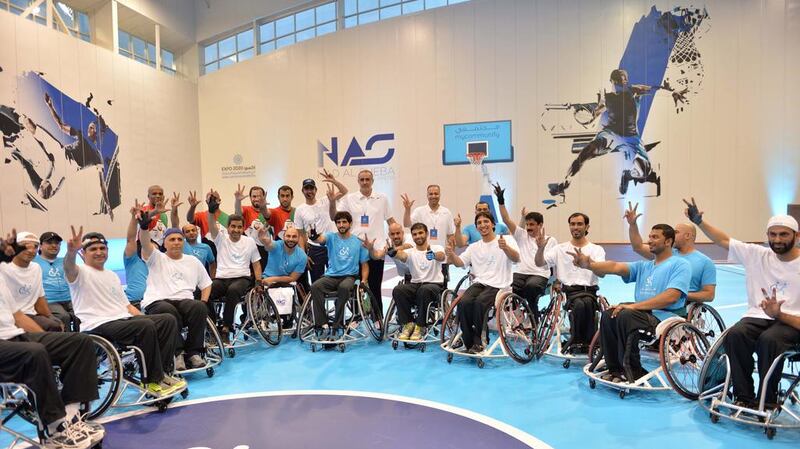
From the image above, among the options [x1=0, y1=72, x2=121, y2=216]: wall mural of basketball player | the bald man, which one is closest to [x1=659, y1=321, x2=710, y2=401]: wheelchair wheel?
the bald man

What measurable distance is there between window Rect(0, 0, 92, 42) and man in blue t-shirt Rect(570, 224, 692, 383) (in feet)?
39.8

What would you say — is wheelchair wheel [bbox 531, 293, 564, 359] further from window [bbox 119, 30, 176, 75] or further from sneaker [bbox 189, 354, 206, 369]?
window [bbox 119, 30, 176, 75]

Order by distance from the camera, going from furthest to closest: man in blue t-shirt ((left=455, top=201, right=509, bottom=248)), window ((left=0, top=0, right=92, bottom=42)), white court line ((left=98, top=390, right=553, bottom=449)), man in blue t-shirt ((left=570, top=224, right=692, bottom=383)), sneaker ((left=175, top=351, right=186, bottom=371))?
window ((left=0, top=0, right=92, bottom=42))
man in blue t-shirt ((left=455, top=201, right=509, bottom=248))
sneaker ((left=175, top=351, right=186, bottom=371))
man in blue t-shirt ((left=570, top=224, right=692, bottom=383))
white court line ((left=98, top=390, right=553, bottom=449))

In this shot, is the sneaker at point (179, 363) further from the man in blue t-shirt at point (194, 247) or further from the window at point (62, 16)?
the window at point (62, 16)

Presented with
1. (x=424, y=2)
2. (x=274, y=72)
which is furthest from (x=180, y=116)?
(x=424, y=2)

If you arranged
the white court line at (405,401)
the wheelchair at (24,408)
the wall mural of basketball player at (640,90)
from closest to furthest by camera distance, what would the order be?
the wheelchair at (24,408), the white court line at (405,401), the wall mural of basketball player at (640,90)

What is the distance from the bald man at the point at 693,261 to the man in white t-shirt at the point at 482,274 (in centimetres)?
96

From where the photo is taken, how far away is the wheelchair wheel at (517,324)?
386cm

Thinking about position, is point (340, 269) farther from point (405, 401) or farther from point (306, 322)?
point (405, 401)

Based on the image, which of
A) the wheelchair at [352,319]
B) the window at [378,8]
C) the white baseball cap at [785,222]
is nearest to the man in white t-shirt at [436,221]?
the wheelchair at [352,319]

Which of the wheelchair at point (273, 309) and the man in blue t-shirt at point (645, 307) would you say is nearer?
the man in blue t-shirt at point (645, 307)

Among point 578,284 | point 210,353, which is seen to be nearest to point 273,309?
point 210,353

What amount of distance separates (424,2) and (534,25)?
2.82 metres

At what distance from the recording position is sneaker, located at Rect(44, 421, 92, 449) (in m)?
2.46
